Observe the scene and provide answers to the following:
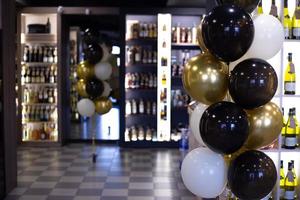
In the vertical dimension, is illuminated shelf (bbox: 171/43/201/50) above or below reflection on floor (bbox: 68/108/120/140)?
above

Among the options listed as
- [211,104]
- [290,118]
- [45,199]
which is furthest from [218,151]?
[45,199]

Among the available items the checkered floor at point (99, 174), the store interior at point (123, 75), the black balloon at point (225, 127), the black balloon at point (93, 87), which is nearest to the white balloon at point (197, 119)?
the black balloon at point (225, 127)

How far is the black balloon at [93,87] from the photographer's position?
271 inches

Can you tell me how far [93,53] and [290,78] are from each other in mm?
3544

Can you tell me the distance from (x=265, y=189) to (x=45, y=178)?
165 inches

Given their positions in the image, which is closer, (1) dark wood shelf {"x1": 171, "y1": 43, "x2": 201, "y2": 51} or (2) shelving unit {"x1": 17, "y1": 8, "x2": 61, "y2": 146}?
(1) dark wood shelf {"x1": 171, "y1": 43, "x2": 201, "y2": 51}

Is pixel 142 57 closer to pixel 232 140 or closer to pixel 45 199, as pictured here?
pixel 45 199

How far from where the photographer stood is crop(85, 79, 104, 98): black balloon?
6887mm

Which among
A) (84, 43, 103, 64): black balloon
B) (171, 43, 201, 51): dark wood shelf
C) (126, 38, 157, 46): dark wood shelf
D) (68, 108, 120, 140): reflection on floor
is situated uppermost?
(126, 38, 157, 46): dark wood shelf

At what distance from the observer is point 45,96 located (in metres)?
8.61

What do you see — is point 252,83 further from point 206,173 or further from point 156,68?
point 156,68

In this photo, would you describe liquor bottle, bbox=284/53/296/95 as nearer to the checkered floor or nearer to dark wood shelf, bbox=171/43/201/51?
the checkered floor

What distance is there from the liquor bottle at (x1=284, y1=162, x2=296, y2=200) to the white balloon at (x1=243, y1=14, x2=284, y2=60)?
1598mm

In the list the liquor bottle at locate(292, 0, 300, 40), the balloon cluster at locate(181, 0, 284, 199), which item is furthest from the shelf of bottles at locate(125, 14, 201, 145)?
the balloon cluster at locate(181, 0, 284, 199)
